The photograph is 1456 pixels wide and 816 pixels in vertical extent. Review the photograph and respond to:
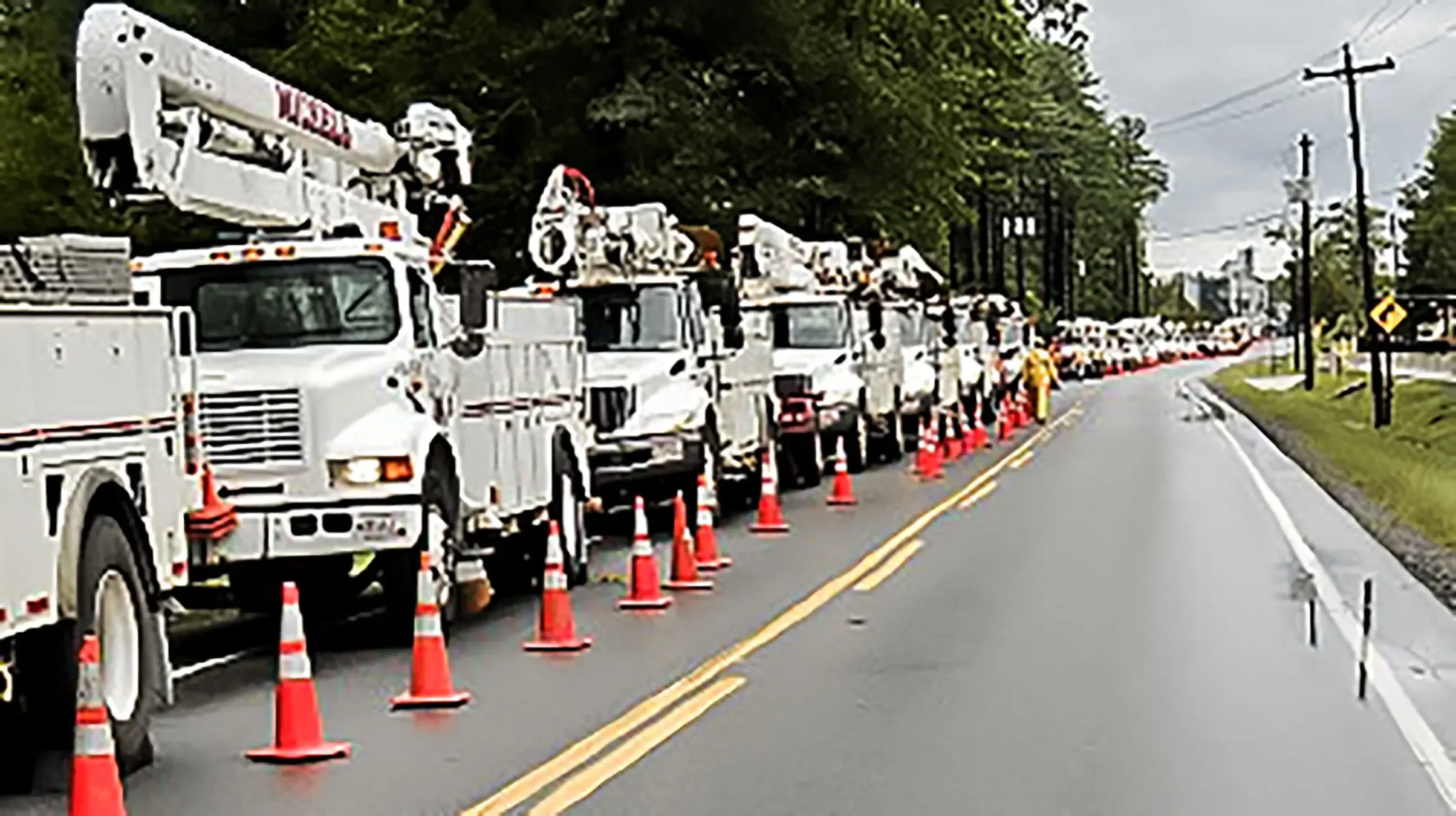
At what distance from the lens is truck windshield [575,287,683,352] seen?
1040 inches

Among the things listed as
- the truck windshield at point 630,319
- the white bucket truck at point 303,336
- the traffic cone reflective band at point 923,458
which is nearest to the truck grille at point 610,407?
the truck windshield at point 630,319

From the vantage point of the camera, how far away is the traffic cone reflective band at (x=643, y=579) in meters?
18.7

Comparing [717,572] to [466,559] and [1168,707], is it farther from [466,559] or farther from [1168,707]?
[1168,707]

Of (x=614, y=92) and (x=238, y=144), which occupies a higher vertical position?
(x=614, y=92)

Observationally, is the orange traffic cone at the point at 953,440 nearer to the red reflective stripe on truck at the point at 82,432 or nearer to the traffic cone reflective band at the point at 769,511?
the traffic cone reflective band at the point at 769,511

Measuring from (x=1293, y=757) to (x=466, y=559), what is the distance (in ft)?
24.4

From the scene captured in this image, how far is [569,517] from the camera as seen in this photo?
20.6m

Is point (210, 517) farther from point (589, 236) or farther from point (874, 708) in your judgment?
point (589, 236)

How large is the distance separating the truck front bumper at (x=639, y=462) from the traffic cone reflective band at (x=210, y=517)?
9.62 meters

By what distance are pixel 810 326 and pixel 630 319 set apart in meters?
10.1

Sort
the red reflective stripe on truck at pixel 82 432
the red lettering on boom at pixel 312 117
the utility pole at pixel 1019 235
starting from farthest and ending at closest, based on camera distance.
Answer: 1. the utility pole at pixel 1019 235
2. the red lettering on boom at pixel 312 117
3. the red reflective stripe on truck at pixel 82 432

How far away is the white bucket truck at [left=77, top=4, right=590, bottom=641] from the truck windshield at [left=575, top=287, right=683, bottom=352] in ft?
24.9

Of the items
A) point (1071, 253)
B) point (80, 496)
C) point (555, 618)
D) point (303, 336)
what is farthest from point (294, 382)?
point (1071, 253)

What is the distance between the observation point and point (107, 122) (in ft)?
47.0
